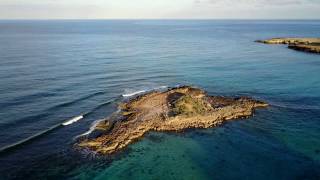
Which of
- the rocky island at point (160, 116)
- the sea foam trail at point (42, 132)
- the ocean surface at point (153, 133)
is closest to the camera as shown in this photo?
the ocean surface at point (153, 133)

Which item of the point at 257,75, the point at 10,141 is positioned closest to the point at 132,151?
the point at 10,141

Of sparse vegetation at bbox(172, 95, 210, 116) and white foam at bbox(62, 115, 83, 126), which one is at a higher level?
sparse vegetation at bbox(172, 95, 210, 116)

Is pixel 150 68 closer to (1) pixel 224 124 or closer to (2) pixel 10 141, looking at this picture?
(1) pixel 224 124

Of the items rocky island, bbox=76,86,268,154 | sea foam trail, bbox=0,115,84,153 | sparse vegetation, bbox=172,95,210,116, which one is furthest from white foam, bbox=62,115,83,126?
sparse vegetation, bbox=172,95,210,116

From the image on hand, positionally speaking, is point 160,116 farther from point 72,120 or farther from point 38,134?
point 38,134

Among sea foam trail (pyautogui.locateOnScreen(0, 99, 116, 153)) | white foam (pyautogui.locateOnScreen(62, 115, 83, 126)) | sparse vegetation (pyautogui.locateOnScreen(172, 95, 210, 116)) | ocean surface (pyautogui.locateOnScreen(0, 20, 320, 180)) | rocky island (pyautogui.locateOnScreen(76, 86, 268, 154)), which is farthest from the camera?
sparse vegetation (pyautogui.locateOnScreen(172, 95, 210, 116))

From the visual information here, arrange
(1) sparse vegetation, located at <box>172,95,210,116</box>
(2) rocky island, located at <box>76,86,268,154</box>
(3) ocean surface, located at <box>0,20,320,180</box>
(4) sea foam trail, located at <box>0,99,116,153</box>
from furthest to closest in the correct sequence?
(1) sparse vegetation, located at <box>172,95,210,116</box> → (2) rocky island, located at <box>76,86,268,154</box> → (4) sea foam trail, located at <box>0,99,116,153</box> → (3) ocean surface, located at <box>0,20,320,180</box>

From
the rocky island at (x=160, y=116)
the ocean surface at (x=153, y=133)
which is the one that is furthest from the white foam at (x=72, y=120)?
the rocky island at (x=160, y=116)

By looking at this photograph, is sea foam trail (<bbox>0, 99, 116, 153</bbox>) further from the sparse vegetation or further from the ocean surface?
the sparse vegetation

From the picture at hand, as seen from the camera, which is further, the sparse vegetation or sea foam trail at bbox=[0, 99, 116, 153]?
the sparse vegetation

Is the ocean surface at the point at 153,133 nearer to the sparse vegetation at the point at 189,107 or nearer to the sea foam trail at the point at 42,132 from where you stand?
the sea foam trail at the point at 42,132
